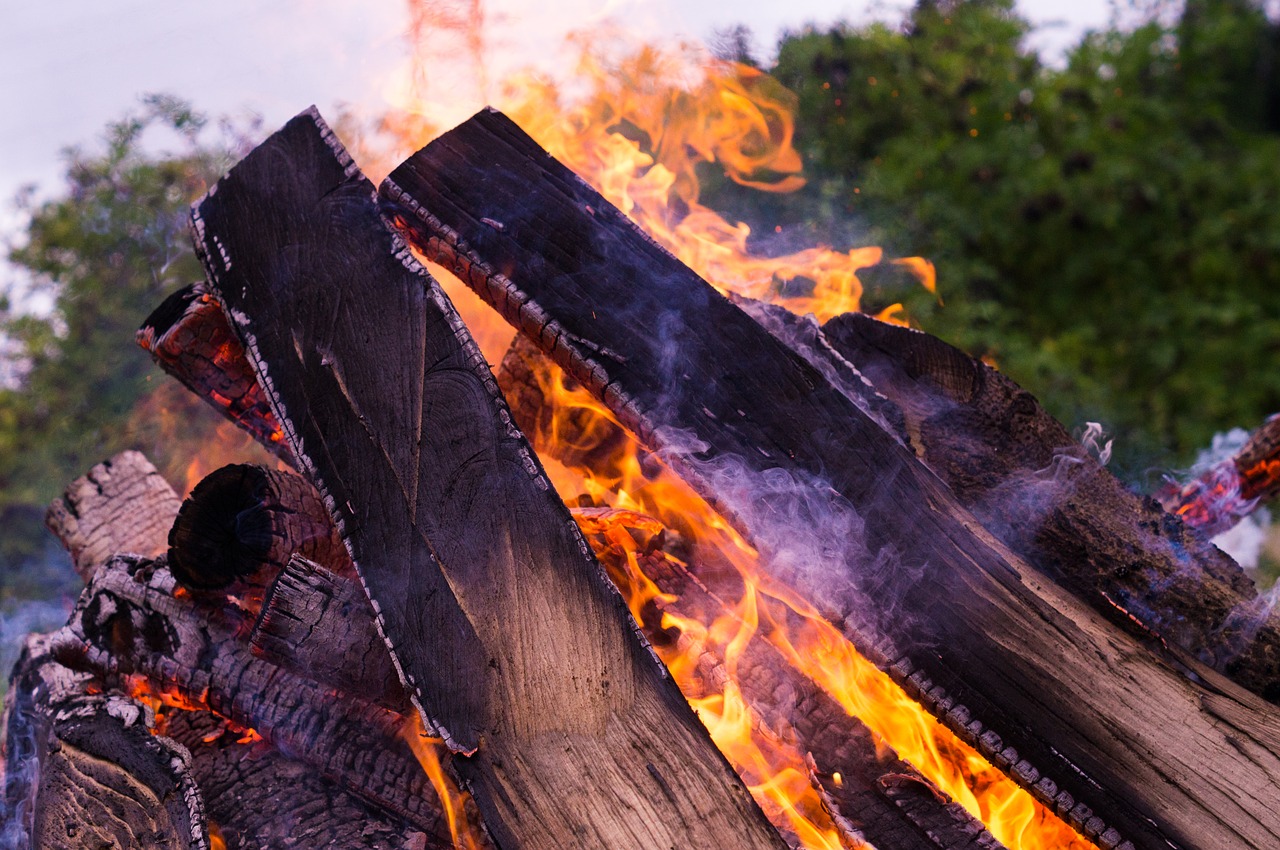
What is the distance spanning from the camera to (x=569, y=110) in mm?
3184

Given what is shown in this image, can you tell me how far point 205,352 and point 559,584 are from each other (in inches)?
52.5

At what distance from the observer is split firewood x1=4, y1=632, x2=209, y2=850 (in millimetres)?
2002

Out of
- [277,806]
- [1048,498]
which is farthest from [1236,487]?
[277,806]

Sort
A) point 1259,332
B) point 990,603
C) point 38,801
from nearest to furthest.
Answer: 1. point 990,603
2. point 38,801
3. point 1259,332

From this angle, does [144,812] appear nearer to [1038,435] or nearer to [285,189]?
[285,189]

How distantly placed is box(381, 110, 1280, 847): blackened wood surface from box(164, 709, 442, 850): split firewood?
1121 millimetres

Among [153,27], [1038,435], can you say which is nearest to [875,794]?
[1038,435]

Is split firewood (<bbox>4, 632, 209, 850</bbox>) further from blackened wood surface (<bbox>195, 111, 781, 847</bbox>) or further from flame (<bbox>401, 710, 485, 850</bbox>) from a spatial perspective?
blackened wood surface (<bbox>195, 111, 781, 847</bbox>)

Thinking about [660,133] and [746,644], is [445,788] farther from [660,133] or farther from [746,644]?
[660,133]

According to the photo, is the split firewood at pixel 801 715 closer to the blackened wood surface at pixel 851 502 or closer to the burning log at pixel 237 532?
the blackened wood surface at pixel 851 502

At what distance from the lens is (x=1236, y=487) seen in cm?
291

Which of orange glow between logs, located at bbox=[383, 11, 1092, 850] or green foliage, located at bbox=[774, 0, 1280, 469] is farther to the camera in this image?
green foliage, located at bbox=[774, 0, 1280, 469]

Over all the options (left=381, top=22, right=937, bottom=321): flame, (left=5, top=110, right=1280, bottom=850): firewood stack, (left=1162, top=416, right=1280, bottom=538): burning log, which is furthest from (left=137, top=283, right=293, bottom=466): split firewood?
(left=1162, top=416, right=1280, bottom=538): burning log

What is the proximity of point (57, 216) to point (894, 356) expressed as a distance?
4367mm
